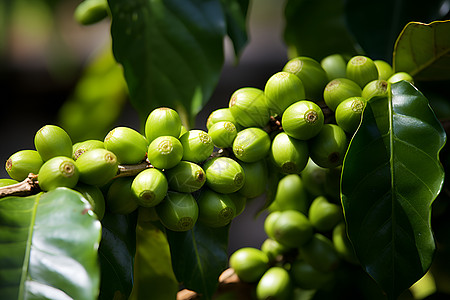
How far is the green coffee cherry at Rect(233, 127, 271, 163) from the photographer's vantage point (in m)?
0.47

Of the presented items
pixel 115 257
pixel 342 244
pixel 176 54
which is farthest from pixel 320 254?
pixel 176 54

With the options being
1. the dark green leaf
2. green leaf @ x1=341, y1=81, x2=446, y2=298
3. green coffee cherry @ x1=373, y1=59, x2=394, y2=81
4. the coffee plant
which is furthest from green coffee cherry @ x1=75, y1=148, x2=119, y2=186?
the dark green leaf

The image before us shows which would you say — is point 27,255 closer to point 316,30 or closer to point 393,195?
point 393,195

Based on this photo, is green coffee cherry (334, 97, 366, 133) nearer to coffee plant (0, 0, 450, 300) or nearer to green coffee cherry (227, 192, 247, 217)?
coffee plant (0, 0, 450, 300)

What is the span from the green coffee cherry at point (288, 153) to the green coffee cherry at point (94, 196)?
0.17m

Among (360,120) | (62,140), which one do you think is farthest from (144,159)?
(360,120)

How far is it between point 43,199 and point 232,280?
0.32 meters

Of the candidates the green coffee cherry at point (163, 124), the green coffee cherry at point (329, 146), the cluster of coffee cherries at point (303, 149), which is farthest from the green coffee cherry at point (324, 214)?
the green coffee cherry at point (163, 124)

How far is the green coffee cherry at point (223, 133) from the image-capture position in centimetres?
48

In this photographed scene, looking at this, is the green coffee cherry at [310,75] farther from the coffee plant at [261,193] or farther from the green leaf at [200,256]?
the green leaf at [200,256]

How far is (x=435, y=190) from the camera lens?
1.50ft

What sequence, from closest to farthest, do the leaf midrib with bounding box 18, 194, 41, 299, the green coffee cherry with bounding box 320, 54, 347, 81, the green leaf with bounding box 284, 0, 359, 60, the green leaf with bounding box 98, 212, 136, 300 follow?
the leaf midrib with bounding box 18, 194, 41, 299 → the green leaf with bounding box 98, 212, 136, 300 → the green coffee cherry with bounding box 320, 54, 347, 81 → the green leaf with bounding box 284, 0, 359, 60

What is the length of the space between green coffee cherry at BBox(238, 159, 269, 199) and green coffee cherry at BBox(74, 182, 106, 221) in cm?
14

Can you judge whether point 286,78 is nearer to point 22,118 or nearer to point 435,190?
point 435,190
